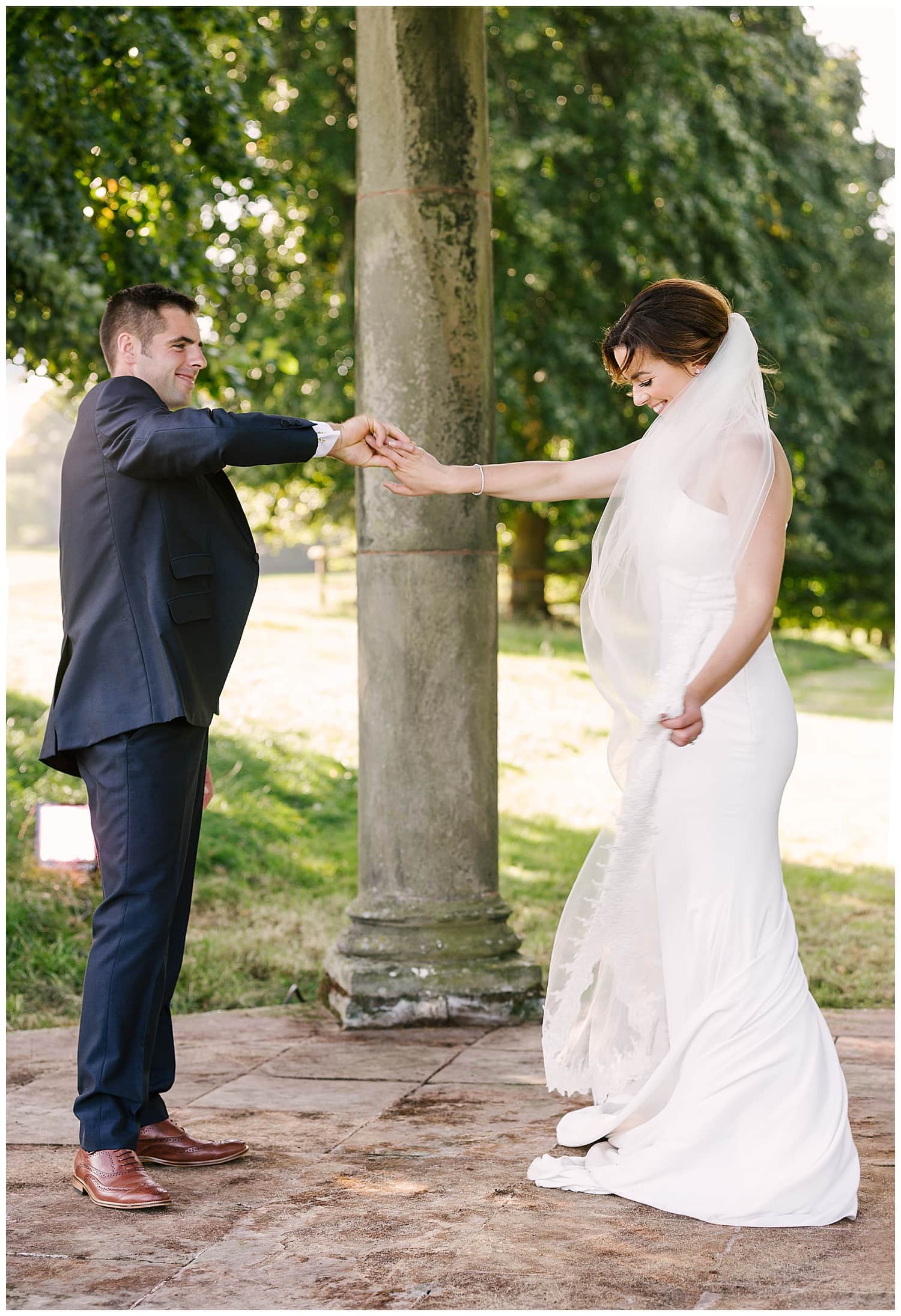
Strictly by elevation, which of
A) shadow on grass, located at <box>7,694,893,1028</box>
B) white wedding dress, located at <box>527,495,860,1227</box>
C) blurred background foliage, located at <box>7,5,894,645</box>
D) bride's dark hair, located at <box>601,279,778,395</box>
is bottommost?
shadow on grass, located at <box>7,694,893,1028</box>

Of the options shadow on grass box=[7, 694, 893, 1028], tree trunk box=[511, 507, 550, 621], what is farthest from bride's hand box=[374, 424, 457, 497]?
tree trunk box=[511, 507, 550, 621]

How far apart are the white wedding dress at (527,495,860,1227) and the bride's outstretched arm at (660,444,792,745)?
0.33 ft

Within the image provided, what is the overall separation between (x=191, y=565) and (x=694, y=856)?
4.98ft

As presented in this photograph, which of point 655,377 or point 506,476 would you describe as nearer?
point 655,377

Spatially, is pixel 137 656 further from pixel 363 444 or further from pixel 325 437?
pixel 363 444

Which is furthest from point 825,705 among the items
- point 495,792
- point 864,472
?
point 495,792

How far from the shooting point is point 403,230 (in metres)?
5.70

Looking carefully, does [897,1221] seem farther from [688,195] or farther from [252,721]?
[688,195]

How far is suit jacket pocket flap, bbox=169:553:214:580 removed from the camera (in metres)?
3.86

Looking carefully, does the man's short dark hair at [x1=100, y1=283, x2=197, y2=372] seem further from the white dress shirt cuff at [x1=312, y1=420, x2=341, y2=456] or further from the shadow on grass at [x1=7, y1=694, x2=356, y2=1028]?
the shadow on grass at [x1=7, y1=694, x2=356, y2=1028]

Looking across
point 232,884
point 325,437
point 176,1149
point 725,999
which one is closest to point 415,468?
point 325,437

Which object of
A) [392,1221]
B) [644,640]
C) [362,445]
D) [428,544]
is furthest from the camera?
[428,544]

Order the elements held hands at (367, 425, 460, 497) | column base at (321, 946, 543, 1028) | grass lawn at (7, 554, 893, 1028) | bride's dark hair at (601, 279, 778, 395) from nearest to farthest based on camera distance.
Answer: bride's dark hair at (601, 279, 778, 395) < held hands at (367, 425, 460, 497) < column base at (321, 946, 543, 1028) < grass lawn at (7, 554, 893, 1028)

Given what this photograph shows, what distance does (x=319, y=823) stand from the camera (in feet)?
32.8
